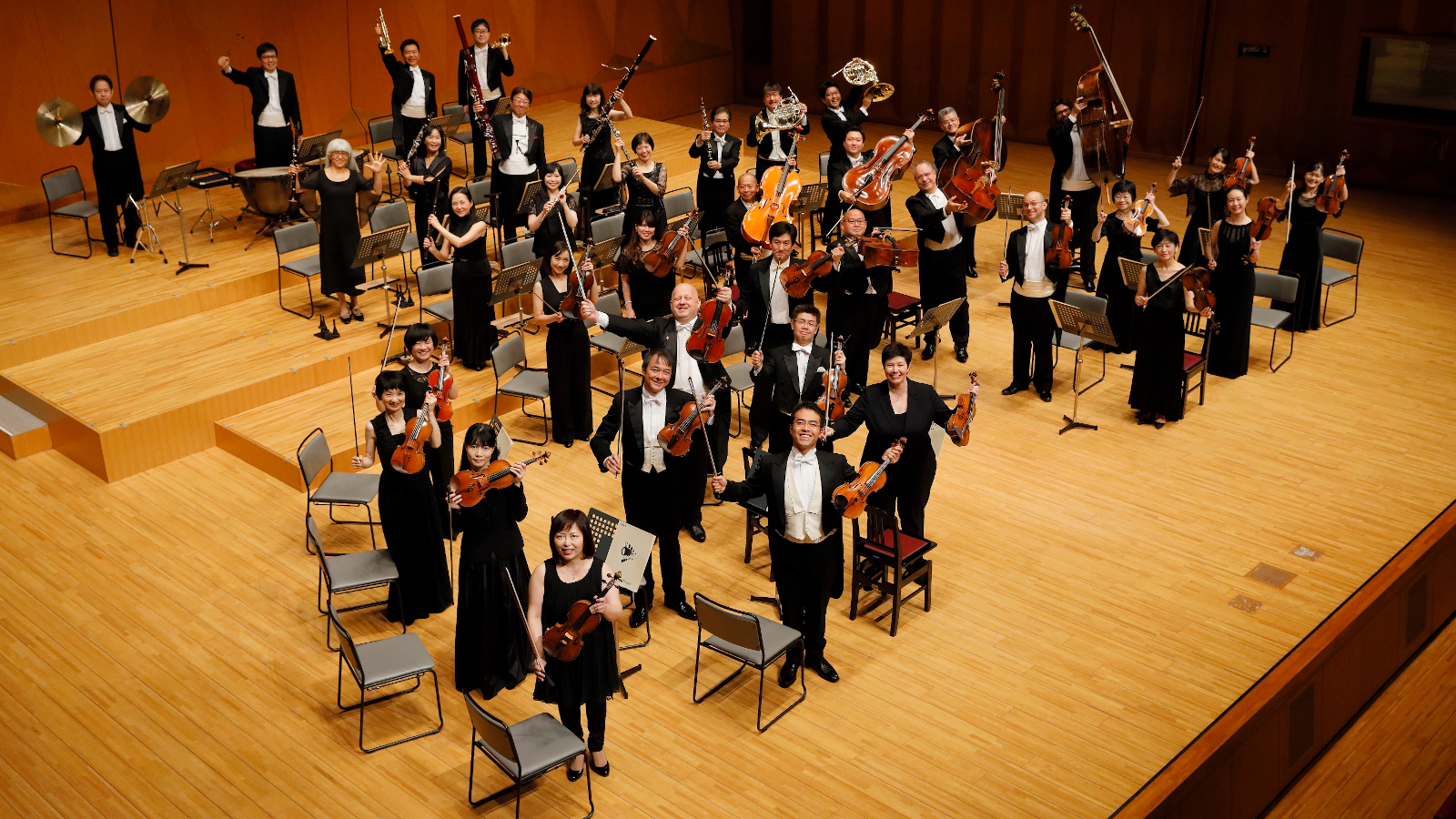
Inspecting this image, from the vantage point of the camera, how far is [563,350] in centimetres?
811

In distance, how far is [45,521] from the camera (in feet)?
24.8

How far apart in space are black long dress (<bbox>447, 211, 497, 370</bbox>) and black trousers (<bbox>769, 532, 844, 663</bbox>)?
3.64 meters

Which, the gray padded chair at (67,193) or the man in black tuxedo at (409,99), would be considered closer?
the gray padded chair at (67,193)

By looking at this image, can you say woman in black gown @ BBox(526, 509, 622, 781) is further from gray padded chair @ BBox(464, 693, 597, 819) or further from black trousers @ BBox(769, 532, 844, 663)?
black trousers @ BBox(769, 532, 844, 663)

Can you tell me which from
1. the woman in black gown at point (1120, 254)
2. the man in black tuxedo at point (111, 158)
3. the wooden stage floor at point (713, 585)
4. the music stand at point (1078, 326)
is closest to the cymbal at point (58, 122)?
the man in black tuxedo at point (111, 158)

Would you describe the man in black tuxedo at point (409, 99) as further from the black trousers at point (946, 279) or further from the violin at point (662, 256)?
the black trousers at point (946, 279)

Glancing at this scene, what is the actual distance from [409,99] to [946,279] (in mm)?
5285

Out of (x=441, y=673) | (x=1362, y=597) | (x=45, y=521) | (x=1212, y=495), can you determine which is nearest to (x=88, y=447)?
(x=45, y=521)

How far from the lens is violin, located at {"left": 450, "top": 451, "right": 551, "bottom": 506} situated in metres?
5.57

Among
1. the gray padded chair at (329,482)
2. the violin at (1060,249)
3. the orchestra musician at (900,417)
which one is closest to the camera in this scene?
the orchestra musician at (900,417)

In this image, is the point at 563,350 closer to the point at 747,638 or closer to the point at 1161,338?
the point at 747,638

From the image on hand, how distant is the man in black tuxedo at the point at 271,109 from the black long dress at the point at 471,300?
3.05m

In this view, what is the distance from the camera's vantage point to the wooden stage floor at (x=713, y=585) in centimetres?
552

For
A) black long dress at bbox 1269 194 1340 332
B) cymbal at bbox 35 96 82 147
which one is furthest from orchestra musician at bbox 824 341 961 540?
cymbal at bbox 35 96 82 147
